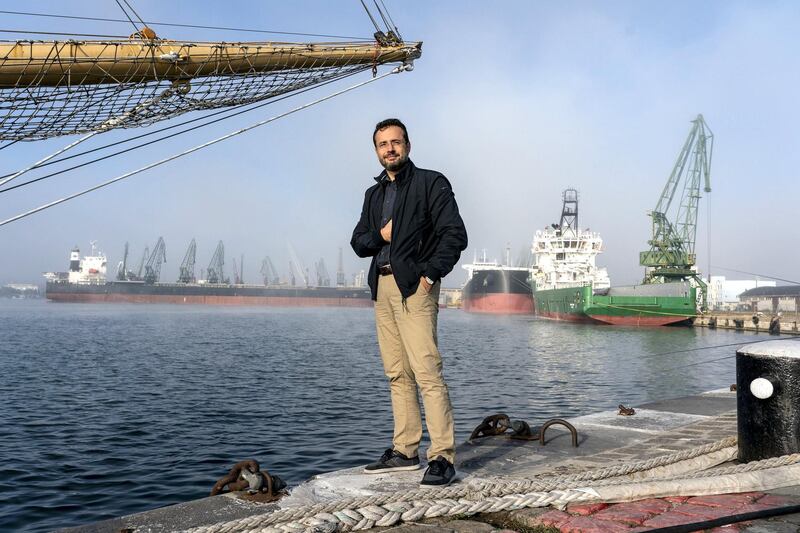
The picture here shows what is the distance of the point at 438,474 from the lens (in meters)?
3.33

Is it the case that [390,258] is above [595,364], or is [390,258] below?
above

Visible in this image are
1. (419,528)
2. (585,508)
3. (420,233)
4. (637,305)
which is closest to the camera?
(419,528)

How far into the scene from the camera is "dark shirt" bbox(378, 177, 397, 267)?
3.70 metres

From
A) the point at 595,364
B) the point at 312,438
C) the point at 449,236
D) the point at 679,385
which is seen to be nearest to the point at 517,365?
the point at 595,364

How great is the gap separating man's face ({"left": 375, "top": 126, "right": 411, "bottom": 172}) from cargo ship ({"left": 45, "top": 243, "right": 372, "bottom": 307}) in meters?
111

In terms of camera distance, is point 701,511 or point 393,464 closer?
point 701,511

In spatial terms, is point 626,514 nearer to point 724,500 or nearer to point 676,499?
point 676,499

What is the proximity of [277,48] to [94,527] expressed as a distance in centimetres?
740

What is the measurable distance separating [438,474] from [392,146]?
6.35 feet

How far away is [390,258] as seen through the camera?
141 inches

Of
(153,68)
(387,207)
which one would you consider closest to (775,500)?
(387,207)

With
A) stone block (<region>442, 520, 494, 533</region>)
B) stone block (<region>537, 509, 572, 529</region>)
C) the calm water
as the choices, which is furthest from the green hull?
stone block (<region>442, 520, 494, 533</region>)

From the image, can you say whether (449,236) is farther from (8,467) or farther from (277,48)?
(8,467)

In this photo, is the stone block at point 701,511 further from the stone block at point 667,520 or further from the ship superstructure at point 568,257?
the ship superstructure at point 568,257
